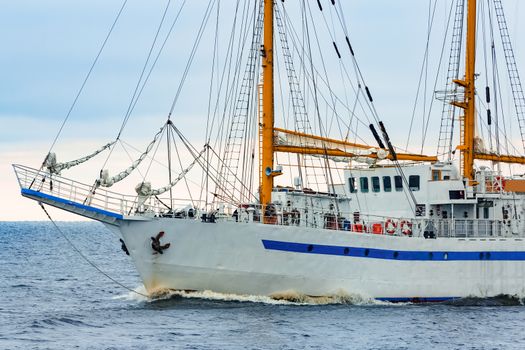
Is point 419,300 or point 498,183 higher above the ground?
point 498,183

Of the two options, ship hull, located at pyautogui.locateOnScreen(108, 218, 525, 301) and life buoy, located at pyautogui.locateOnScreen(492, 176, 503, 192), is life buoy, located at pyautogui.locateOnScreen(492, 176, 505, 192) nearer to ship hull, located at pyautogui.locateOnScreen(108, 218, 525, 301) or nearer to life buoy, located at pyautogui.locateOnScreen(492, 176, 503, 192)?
life buoy, located at pyautogui.locateOnScreen(492, 176, 503, 192)

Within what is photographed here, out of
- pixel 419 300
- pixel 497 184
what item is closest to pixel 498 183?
pixel 497 184

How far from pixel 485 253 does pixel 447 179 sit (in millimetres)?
4733

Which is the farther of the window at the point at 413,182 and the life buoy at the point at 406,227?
the window at the point at 413,182

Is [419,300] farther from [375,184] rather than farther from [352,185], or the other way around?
[352,185]

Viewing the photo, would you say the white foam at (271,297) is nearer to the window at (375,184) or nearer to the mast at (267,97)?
the mast at (267,97)

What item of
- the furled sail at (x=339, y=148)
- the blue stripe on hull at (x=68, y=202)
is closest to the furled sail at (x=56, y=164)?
the blue stripe on hull at (x=68, y=202)

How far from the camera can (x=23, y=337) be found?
35.4m

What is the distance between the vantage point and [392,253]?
4494 cm

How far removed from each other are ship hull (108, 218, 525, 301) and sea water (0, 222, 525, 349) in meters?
0.64

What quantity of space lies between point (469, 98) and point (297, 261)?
15775mm

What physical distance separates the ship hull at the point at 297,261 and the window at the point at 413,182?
4.35 m

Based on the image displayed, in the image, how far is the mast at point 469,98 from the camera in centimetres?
5231

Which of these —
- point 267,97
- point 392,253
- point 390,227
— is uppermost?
point 267,97
